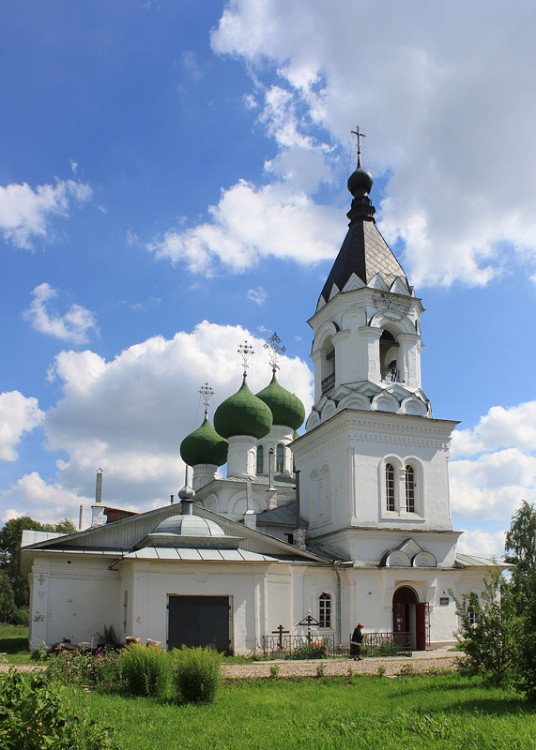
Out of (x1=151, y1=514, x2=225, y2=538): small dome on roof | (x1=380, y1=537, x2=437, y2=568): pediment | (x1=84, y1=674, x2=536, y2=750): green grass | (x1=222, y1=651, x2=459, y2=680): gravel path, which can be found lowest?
(x1=222, y1=651, x2=459, y2=680): gravel path

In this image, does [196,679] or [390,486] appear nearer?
[196,679]

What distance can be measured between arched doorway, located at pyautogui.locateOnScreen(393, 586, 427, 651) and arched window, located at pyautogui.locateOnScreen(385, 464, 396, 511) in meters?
2.54

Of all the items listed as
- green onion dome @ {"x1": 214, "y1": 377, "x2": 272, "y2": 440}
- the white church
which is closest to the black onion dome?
the white church

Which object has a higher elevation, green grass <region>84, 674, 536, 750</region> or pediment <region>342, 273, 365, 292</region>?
pediment <region>342, 273, 365, 292</region>

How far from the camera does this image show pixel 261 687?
12.2 metres

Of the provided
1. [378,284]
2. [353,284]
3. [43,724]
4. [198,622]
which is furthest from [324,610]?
[43,724]

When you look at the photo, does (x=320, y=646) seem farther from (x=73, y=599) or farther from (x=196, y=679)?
(x=196, y=679)

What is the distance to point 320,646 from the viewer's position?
19.0 metres

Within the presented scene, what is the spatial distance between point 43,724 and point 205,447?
28.8 m

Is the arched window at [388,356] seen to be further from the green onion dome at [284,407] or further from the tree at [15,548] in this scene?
the tree at [15,548]

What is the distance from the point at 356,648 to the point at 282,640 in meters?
2.79

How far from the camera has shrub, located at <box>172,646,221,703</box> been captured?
10609 mm

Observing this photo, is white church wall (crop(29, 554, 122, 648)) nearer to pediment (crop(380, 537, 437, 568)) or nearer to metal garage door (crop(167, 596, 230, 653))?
metal garage door (crop(167, 596, 230, 653))

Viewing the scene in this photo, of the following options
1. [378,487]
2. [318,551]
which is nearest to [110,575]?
[318,551]
